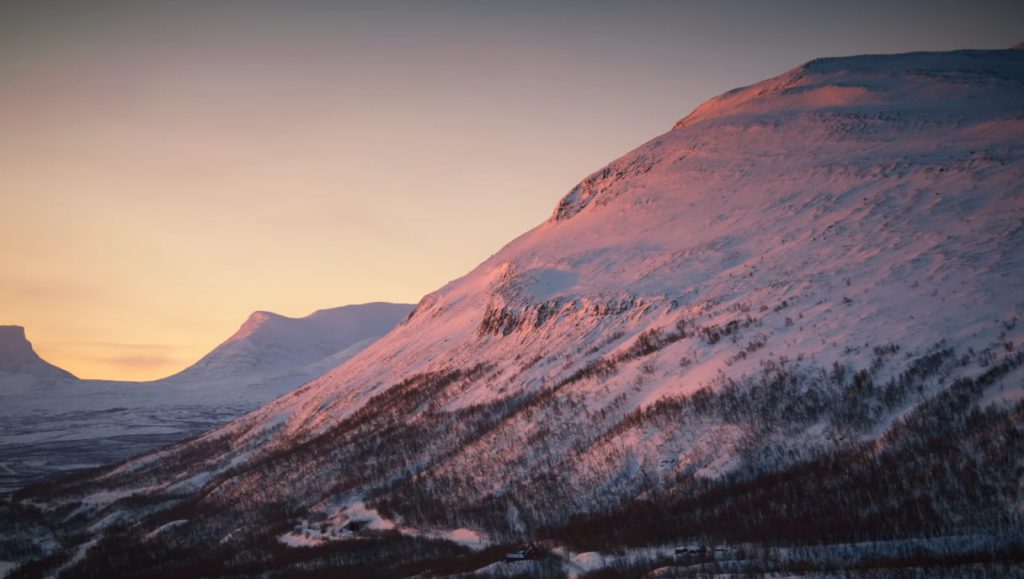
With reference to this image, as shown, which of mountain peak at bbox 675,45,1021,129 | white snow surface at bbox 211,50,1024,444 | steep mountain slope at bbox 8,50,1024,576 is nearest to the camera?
steep mountain slope at bbox 8,50,1024,576

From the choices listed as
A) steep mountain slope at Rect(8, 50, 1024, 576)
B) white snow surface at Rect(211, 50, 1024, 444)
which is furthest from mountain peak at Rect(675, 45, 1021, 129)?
steep mountain slope at Rect(8, 50, 1024, 576)

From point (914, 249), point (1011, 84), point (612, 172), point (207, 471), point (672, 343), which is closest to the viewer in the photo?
point (914, 249)

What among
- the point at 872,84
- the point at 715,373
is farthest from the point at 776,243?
the point at 872,84

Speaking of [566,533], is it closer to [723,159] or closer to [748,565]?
[748,565]

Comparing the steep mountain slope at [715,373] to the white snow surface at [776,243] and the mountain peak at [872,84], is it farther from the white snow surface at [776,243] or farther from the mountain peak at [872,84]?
the mountain peak at [872,84]

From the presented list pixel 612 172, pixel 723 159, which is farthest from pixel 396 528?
pixel 612 172

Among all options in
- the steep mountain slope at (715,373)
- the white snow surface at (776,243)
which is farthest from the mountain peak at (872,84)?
the steep mountain slope at (715,373)

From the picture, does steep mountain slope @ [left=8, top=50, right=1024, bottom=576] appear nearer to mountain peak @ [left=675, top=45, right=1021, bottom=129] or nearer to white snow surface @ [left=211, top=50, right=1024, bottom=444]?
white snow surface @ [left=211, top=50, right=1024, bottom=444]

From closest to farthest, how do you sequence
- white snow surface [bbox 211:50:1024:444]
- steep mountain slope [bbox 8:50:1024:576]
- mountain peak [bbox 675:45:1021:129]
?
steep mountain slope [bbox 8:50:1024:576]
white snow surface [bbox 211:50:1024:444]
mountain peak [bbox 675:45:1021:129]

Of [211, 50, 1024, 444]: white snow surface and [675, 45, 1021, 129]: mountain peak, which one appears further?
[675, 45, 1021, 129]: mountain peak

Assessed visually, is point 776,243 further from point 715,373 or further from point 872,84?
point 872,84
